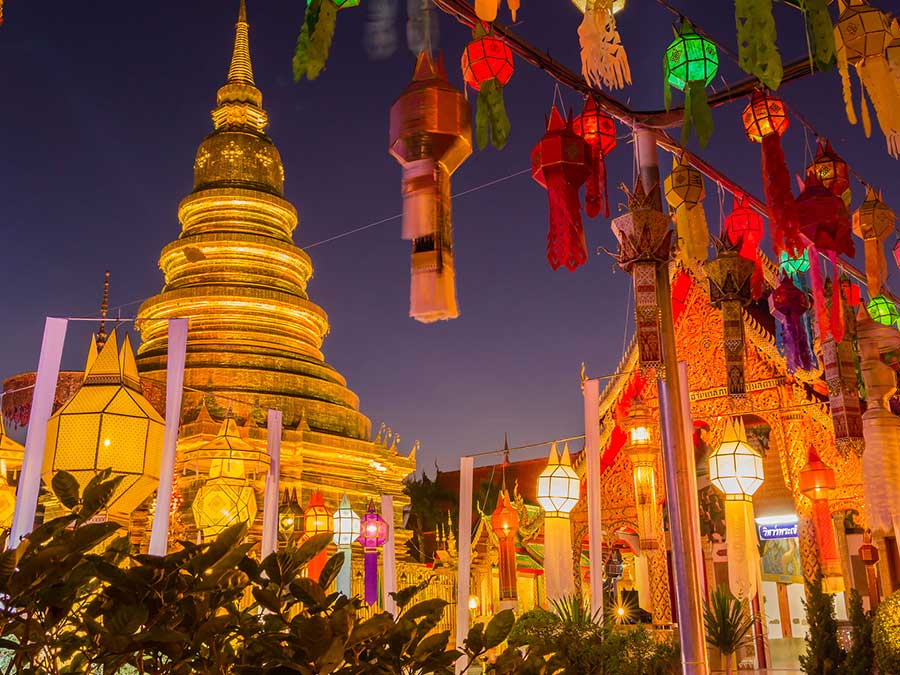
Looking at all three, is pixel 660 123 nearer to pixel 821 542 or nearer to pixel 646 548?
pixel 646 548

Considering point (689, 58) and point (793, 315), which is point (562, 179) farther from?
point (793, 315)

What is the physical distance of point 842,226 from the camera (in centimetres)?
605

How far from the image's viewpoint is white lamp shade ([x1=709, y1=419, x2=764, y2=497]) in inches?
320

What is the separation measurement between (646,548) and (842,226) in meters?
6.47

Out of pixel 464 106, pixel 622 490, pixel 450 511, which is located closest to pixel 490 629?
pixel 464 106

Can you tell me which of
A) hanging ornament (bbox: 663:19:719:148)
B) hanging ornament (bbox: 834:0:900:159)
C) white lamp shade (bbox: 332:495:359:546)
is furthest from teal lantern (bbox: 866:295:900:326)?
white lamp shade (bbox: 332:495:359:546)

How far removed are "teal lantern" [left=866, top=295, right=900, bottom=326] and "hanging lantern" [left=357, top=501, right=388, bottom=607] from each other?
24.4 feet

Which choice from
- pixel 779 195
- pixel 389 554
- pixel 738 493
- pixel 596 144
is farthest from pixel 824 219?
pixel 389 554

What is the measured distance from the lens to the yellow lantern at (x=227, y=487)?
33.5 ft

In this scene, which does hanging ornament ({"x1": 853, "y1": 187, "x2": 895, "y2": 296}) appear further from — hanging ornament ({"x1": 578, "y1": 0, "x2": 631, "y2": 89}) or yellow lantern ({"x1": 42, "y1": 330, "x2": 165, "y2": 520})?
yellow lantern ({"x1": 42, "y1": 330, "x2": 165, "y2": 520})

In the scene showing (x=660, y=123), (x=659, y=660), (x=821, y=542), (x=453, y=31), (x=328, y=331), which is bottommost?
(x=659, y=660)

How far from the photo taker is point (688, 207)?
6789 millimetres

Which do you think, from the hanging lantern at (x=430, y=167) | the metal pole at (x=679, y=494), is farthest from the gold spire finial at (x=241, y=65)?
the hanging lantern at (x=430, y=167)

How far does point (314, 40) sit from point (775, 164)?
406 cm
